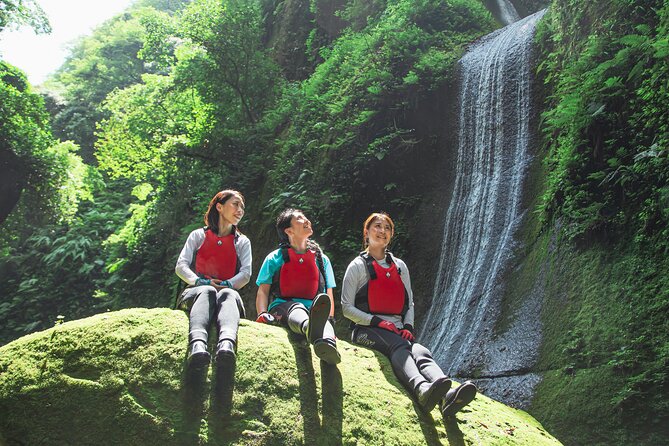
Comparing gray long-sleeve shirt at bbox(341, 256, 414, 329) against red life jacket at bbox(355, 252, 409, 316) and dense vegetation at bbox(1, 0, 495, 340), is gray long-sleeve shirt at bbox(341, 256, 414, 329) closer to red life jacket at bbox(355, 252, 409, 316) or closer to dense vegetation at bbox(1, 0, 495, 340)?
red life jacket at bbox(355, 252, 409, 316)

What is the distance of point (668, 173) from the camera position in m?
5.74

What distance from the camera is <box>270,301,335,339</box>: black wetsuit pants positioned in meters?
3.69

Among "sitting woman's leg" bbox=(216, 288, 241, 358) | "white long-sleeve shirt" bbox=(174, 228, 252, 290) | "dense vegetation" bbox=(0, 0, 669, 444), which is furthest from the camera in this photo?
"dense vegetation" bbox=(0, 0, 669, 444)

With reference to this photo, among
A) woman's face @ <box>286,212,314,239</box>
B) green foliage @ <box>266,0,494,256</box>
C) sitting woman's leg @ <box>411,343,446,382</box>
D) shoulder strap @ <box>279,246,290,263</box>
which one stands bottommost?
sitting woman's leg @ <box>411,343,446,382</box>

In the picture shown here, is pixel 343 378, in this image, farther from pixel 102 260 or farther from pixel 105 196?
pixel 105 196

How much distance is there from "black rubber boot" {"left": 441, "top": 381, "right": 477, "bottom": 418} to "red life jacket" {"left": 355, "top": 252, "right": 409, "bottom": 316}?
1.02 meters

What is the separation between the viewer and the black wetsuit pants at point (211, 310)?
135 inches

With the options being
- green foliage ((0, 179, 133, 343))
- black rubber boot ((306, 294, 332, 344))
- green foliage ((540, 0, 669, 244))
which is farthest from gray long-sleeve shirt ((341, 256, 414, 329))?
green foliage ((0, 179, 133, 343))

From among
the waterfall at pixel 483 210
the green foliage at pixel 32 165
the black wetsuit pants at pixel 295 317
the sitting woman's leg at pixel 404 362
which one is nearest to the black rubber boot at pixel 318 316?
the black wetsuit pants at pixel 295 317

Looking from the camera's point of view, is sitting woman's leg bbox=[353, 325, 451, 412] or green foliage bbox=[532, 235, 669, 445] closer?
sitting woman's leg bbox=[353, 325, 451, 412]

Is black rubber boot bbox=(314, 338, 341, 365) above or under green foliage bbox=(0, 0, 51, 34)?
under

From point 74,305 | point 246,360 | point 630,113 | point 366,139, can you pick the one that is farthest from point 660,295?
point 74,305

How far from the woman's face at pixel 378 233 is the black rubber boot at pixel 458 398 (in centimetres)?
148

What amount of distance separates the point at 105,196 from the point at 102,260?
6.93m
